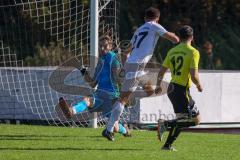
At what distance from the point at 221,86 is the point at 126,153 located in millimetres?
8637

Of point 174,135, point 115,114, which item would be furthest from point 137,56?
point 174,135

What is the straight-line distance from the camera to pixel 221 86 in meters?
20.4

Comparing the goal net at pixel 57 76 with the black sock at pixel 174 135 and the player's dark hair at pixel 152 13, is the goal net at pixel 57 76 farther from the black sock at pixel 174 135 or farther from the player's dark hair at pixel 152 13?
the black sock at pixel 174 135

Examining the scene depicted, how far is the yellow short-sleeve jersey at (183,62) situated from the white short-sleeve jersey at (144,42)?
0.79m

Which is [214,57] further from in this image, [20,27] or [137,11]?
[20,27]

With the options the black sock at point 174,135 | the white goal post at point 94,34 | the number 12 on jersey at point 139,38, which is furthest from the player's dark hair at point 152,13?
the white goal post at point 94,34

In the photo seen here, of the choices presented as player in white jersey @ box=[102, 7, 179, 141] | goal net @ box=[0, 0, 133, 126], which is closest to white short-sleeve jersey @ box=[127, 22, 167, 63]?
player in white jersey @ box=[102, 7, 179, 141]

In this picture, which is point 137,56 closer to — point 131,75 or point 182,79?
point 131,75

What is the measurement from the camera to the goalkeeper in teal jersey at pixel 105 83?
1459 centimetres

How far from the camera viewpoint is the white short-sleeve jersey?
43.7 ft

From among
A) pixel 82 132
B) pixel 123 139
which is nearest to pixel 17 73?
pixel 82 132

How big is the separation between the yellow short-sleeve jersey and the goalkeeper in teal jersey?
82.0 inches

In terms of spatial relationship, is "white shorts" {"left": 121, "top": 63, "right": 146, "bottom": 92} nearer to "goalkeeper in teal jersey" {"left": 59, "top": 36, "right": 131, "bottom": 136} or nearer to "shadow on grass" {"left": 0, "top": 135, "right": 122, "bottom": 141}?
"goalkeeper in teal jersey" {"left": 59, "top": 36, "right": 131, "bottom": 136}

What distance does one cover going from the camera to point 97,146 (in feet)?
42.8
